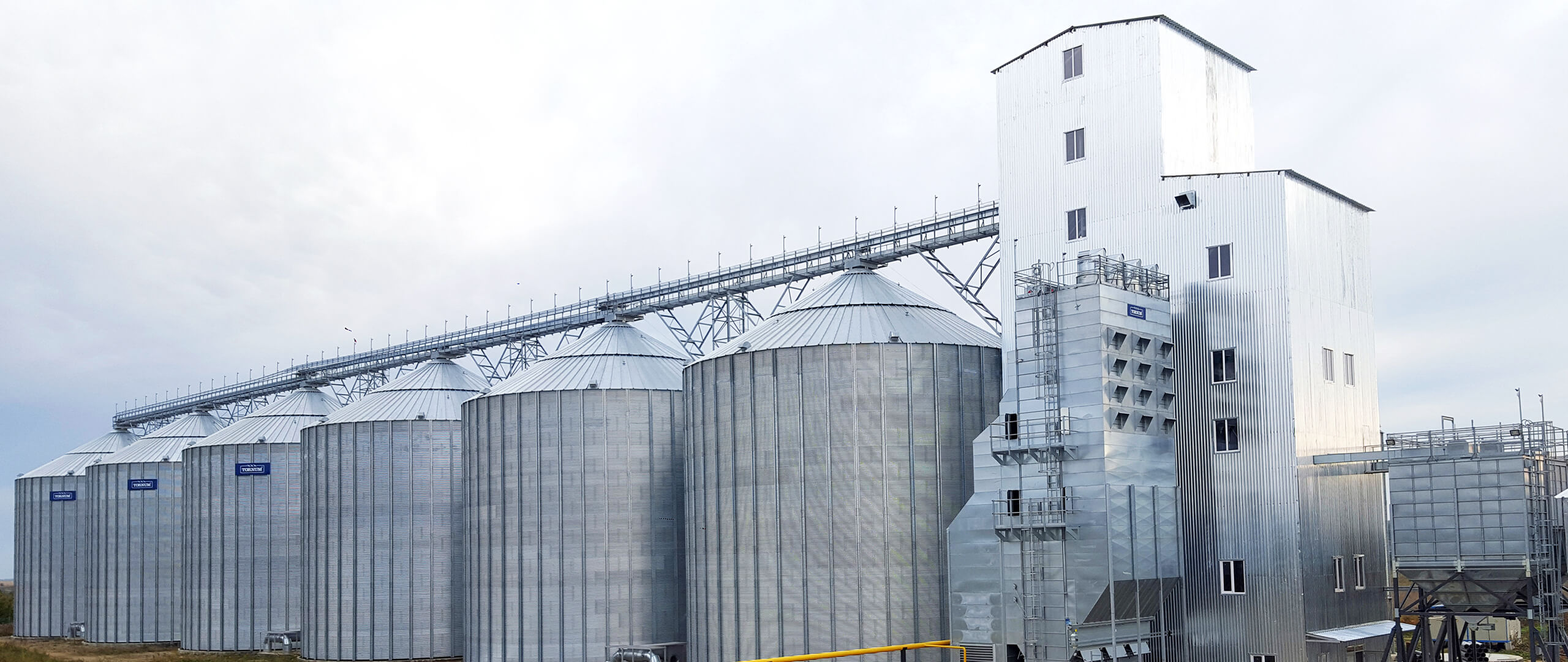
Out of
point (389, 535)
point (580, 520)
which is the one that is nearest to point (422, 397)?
point (389, 535)

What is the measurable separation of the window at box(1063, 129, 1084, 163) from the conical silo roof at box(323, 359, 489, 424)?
3695 centimetres

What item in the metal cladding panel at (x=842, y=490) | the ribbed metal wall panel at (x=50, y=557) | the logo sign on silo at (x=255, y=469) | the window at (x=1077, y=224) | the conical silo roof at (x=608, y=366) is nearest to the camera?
the window at (x=1077, y=224)

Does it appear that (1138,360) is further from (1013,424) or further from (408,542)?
(408,542)

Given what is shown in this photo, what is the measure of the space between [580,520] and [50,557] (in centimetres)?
6521

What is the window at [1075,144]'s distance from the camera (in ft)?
153

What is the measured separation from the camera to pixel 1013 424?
44.4m

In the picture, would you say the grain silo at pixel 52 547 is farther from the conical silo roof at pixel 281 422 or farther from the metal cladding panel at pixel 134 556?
the conical silo roof at pixel 281 422

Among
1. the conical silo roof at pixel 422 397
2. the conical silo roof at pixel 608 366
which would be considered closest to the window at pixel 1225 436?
the conical silo roof at pixel 608 366

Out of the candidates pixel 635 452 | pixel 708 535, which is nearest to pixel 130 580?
pixel 635 452

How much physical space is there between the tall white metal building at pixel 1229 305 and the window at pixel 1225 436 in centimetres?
4

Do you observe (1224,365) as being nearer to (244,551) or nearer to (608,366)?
(608,366)

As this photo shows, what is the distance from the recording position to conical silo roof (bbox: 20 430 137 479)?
4154 inches

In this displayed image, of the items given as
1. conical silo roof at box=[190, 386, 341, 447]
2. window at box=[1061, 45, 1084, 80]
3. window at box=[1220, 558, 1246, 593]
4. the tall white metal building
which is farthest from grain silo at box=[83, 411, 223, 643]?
window at box=[1220, 558, 1246, 593]

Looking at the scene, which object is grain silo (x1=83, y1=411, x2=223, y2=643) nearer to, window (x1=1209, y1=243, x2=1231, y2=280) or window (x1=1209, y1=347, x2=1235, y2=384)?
window (x1=1209, y1=347, x2=1235, y2=384)
